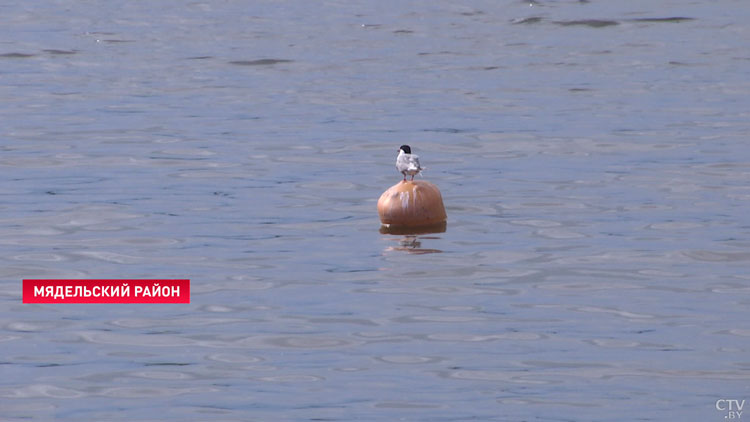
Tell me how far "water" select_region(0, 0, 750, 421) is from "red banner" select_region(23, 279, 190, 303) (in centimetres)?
18

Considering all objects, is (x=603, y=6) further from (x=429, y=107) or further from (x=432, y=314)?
(x=432, y=314)

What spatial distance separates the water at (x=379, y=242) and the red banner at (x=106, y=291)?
18cm

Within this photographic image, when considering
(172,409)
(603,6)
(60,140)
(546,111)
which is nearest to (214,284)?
(172,409)

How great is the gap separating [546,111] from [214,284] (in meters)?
15.5

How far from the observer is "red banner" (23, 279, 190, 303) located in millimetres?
14383

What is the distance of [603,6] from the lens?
60.4 m

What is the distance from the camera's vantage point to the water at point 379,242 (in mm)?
11336
